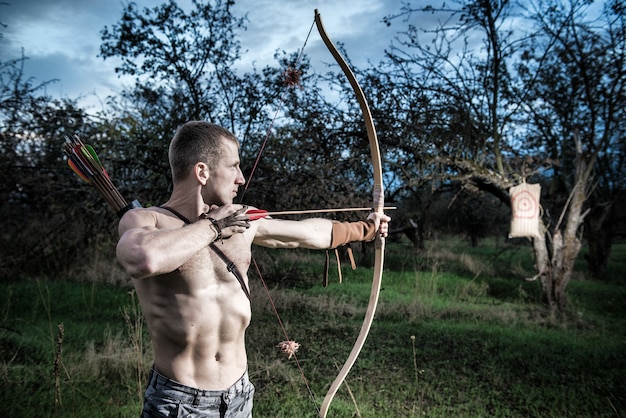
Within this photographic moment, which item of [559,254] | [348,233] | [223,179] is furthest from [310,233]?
[559,254]

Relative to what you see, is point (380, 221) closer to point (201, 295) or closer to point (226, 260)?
point (226, 260)

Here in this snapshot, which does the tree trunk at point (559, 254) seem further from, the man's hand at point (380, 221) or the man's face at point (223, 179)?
the man's face at point (223, 179)

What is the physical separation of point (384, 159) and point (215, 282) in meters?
5.78

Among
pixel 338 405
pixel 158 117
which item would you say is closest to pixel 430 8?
pixel 158 117

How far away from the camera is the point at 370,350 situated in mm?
5332

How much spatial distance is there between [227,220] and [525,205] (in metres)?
6.15

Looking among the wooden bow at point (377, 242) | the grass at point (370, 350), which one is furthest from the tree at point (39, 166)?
the wooden bow at point (377, 242)

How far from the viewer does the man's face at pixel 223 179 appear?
1.78 metres

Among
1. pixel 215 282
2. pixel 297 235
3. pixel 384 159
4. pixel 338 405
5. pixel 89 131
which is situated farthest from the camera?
pixel 384 159

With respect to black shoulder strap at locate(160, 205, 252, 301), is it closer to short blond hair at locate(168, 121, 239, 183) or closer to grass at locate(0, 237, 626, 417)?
short blond hair at locate(168, 121, 239, 183)

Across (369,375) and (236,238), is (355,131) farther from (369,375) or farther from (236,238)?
(236,238)

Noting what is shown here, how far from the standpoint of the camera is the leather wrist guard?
2.33 meters

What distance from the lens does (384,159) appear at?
7262 millimetres

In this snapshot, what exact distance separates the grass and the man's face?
1911 millimetres
